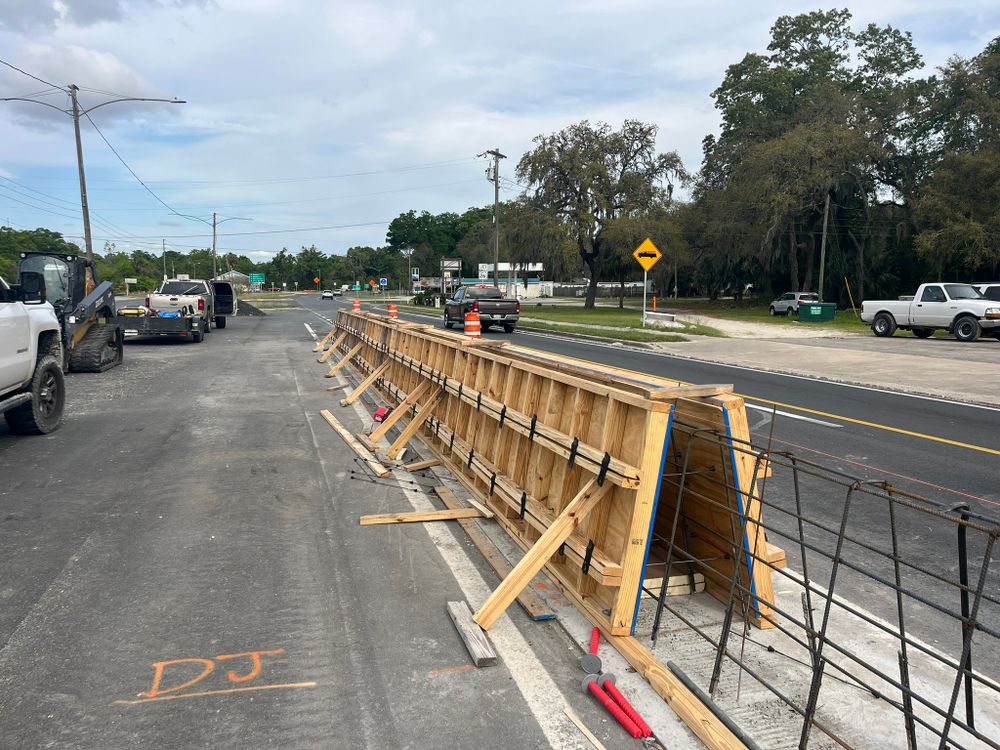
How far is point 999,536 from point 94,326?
17.8 m

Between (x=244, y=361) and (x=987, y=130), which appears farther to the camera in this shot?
(x=987, y=130)

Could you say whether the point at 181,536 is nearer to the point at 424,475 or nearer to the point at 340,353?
the point at 424,475

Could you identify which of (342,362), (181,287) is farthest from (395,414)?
(181,287)

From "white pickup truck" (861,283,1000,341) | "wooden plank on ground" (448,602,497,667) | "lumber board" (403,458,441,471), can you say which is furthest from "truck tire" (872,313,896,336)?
"wooden plank on ground" (448,602,497,667)

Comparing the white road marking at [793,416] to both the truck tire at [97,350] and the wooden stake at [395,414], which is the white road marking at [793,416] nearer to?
the wooden stake at [395,414]

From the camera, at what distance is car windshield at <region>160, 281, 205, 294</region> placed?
85.8ft

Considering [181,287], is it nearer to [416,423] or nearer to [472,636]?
[416,423]

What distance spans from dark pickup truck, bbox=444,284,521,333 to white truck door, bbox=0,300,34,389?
19881 mm

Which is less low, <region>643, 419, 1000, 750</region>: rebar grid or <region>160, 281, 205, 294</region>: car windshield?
<region>160, 281, 205, 294</region>: car windshield

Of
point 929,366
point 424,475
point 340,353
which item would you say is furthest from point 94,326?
point 929,366

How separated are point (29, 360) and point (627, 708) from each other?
8562 millimetres

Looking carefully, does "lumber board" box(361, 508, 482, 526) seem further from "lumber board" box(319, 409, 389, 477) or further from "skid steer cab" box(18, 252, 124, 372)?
"skid steer cab" box(18, 252, 124, 372)

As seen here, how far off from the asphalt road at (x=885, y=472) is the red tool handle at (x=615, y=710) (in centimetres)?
110

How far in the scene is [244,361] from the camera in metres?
18.4
